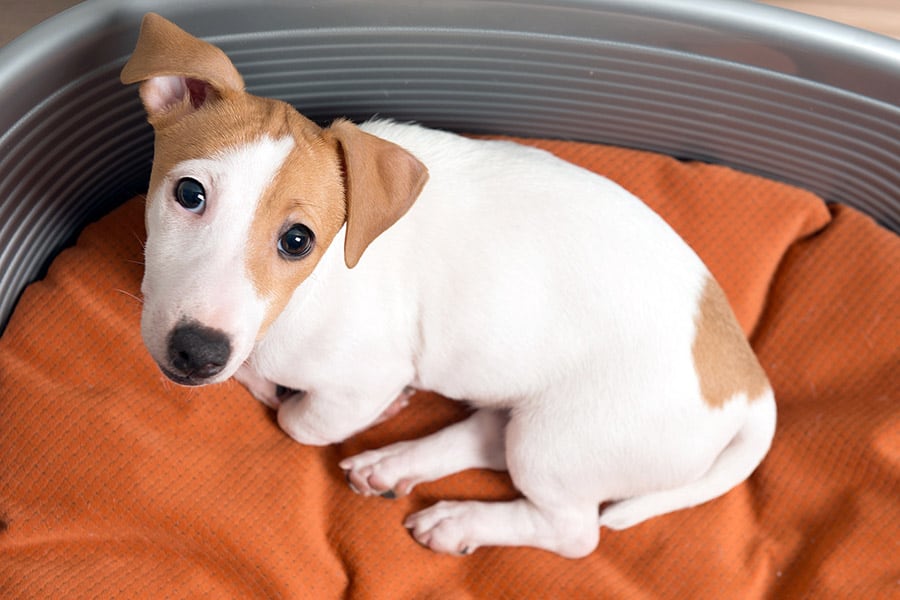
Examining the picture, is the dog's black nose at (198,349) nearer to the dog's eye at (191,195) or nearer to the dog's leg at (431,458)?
the dog's eye at (191,195)

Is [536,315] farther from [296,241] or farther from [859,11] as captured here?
[859,11]

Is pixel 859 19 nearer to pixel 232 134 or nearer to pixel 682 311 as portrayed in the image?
pixel 682 311

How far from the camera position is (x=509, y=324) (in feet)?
7.88

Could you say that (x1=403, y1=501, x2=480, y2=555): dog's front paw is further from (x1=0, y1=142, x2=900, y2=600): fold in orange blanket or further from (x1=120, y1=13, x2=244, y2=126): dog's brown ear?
(x1=120, y1=13, x2=244, y2=126): dog's brown ear

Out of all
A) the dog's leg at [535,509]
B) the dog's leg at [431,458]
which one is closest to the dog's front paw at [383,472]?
the dog's leg at [431,458]

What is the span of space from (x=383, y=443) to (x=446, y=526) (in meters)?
0.36

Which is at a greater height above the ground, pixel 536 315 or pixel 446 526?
pixel 536 315

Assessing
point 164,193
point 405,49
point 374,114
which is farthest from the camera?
point 374,114

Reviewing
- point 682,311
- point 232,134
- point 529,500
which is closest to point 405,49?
point 232,134

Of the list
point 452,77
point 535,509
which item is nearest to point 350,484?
point 535,509

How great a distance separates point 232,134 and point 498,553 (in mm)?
1513

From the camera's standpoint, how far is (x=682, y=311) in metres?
2.39

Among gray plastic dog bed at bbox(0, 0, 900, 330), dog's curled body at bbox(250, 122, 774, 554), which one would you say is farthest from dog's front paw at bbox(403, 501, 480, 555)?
gray plastic dog bed at bbox(0, 0, 900, 330)

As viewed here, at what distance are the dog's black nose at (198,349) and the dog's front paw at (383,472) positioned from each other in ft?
2.97
